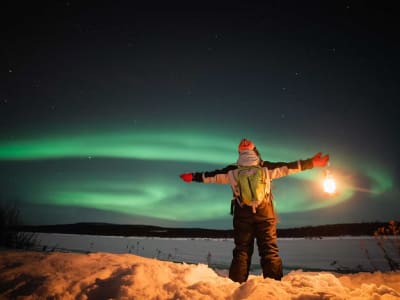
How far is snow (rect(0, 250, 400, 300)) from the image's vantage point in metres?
3.07

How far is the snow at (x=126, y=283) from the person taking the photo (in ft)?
10.1

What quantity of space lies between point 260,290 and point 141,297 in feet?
4.21

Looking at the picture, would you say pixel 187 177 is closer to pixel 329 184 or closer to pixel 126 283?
pixel 329 184

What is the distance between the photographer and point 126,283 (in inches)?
126

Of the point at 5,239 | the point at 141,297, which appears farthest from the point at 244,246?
the point at 5,239

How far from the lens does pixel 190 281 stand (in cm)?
356

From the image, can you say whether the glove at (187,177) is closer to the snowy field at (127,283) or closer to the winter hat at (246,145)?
the winter hat at (246,145)

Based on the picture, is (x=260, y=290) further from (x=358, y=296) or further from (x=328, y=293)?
(x=358, y=296)

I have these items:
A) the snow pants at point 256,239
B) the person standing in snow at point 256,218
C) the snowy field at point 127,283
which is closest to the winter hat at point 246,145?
the person standing in snow at point 256,218

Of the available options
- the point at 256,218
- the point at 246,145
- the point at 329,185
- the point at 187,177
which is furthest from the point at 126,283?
the point at 329,185

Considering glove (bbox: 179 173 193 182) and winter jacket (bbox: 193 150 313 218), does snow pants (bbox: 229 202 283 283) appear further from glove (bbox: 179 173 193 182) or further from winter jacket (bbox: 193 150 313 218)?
glove (bbox: 179 173 193 182)

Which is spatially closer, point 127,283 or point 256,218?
point 127,283

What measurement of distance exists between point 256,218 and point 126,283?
2.94 m

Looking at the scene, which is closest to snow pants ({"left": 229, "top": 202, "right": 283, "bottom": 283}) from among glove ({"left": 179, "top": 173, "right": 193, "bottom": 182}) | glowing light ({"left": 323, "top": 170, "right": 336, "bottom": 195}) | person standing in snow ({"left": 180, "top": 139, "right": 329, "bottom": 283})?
person standing in snow ({"left": 180, "top": 139, "right": 329, "bottom": 283})
